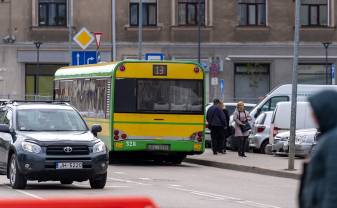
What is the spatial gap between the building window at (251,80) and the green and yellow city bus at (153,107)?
32901mm

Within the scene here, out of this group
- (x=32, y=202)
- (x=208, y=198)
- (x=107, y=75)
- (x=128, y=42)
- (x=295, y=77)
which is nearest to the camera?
(x=32, y=202)

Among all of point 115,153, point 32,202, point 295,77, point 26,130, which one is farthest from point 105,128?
point 32,202

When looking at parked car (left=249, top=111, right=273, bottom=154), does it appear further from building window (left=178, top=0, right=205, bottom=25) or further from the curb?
building window (left=178, top=0, right=205, bottom=25)

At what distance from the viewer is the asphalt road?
17891 millimetres

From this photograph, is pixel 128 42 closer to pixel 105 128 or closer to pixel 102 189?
pixel 105 128

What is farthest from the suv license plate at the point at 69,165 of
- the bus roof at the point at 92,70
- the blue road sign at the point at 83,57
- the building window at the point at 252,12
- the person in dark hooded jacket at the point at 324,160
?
the building window at the point at 252,12

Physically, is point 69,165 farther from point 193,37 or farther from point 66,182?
point 193,37

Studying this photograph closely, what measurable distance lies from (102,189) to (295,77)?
7292 millimetres

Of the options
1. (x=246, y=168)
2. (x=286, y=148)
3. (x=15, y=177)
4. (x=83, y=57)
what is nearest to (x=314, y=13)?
(x=83, y=57)

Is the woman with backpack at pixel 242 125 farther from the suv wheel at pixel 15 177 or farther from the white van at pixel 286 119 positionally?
the suv wheel at pixel 15 177

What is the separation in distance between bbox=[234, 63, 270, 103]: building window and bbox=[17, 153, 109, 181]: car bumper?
1683 inches

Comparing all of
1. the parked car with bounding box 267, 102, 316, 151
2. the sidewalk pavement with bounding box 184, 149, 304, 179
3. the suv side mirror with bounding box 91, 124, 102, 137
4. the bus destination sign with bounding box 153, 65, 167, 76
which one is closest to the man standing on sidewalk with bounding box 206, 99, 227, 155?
→ the sidewalk pavement with bounding box 184, 149, 304, 179

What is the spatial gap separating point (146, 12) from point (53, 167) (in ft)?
142

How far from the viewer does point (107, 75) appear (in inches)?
1151
